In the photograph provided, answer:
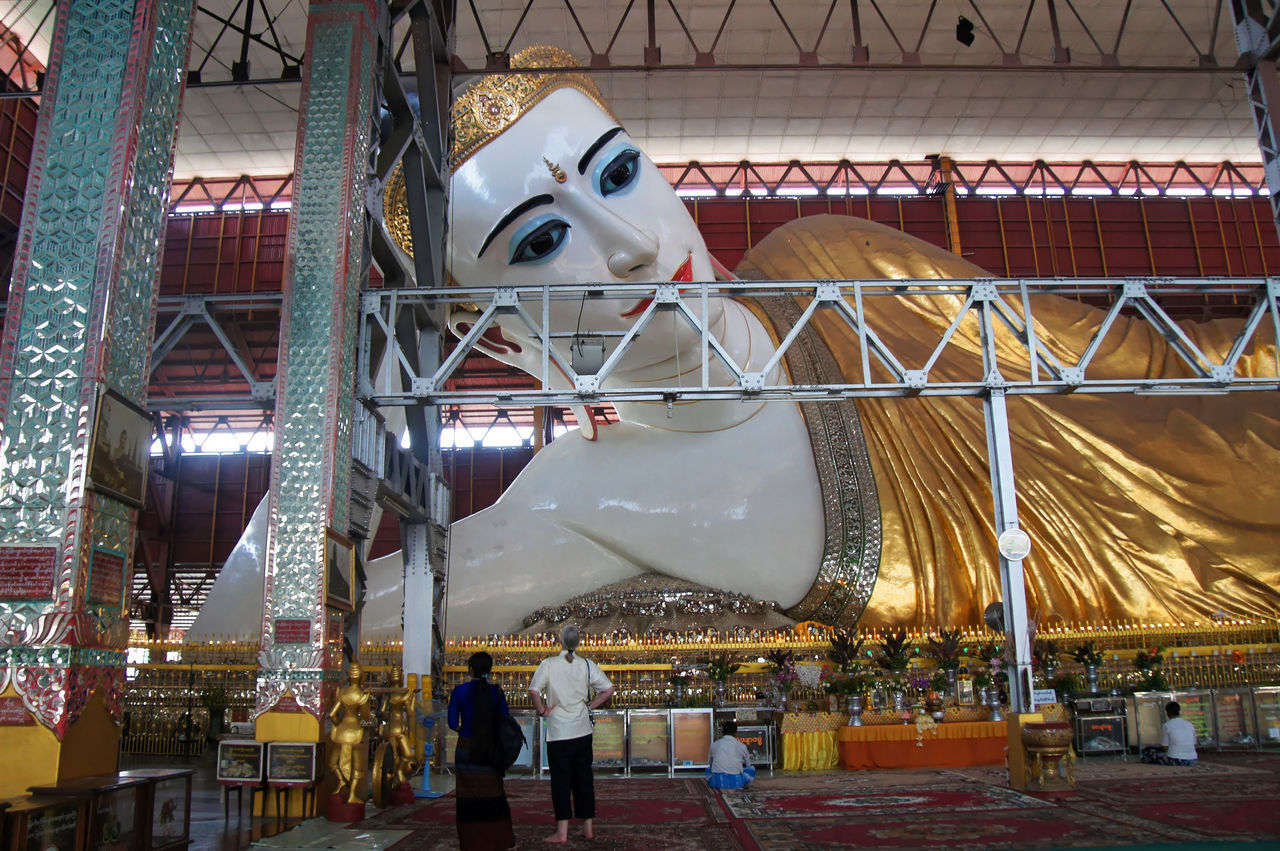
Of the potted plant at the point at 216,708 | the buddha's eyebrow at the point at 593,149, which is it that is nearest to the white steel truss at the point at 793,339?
the buddha's eyebrow at the point at 593,149

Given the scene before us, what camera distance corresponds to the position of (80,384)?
11.8 feet

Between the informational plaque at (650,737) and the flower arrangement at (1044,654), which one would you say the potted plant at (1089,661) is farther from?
the informational plaque at (650,737)

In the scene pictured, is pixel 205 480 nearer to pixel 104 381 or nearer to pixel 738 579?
pixel 738 579

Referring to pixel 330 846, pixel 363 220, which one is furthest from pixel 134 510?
pixel 363 220

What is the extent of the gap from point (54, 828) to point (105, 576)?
103cm

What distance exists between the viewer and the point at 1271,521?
751 centimetres

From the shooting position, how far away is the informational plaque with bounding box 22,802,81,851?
274cm

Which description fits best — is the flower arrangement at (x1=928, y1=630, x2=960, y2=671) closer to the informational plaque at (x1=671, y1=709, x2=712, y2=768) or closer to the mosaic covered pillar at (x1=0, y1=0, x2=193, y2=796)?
the informational plaque at (x1=671, y1=709, x2=712, y2=768)

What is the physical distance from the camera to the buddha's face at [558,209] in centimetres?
676

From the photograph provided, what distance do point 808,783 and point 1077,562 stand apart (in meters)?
3.16

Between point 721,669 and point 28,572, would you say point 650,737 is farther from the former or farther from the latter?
point 28,572

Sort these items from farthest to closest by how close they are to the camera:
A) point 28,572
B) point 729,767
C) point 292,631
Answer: point 729,767, point 292,631, point 28,572

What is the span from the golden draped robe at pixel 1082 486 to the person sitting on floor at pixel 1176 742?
131 cm

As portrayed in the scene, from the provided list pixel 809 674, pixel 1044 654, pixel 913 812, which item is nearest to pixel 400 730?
pixel 913 812
